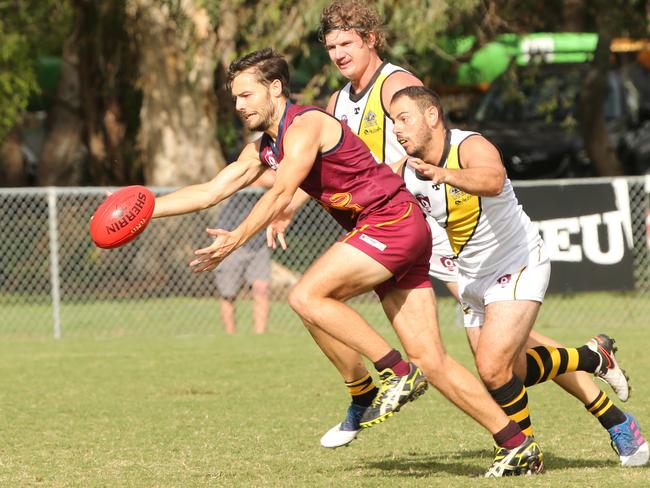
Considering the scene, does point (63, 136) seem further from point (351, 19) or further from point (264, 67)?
point (264, 67)

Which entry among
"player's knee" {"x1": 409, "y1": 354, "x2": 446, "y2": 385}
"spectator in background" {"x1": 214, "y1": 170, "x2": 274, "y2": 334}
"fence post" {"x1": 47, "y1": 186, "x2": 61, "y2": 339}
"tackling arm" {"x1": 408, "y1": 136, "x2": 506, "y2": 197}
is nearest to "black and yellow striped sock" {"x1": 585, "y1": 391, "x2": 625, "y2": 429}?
"player's knee" {"x1": 409, "y1": 354, "x2": 446, "y2": 385}

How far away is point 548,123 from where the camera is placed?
19.9 metres

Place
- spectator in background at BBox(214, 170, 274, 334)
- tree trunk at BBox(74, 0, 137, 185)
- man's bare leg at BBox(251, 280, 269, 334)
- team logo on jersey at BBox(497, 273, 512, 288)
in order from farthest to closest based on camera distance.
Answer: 1. tree trunk at BBox(74, 0, 137, 185)
2. man's bare leg at BBox(251, 280, 269, 334)
3. spectator in background at BBox(214, 170, 274, 334)
4. team logo on jersey at BBox(497, 273, 512, 288)

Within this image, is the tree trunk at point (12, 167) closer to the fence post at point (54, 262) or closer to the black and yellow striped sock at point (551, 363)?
the fence post at point (54, 262)

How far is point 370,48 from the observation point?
7117 mm

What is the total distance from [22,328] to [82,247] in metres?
1.19

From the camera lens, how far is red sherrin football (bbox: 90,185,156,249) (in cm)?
608

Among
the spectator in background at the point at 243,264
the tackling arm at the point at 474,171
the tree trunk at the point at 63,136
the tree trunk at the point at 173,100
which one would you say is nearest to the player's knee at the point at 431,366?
the tackling arm at the point at 474,171

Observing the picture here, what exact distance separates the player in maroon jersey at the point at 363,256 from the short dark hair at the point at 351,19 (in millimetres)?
757

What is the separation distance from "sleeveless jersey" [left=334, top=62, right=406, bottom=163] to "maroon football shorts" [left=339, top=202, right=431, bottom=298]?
759 millimetres

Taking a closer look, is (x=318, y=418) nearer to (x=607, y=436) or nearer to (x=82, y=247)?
(x=607, y=436)

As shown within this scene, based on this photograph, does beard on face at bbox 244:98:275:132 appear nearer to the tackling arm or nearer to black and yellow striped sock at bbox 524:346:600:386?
the tackling arm

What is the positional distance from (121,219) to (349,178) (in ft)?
3.59

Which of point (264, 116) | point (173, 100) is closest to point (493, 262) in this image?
point (264, 116)
